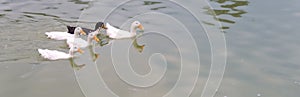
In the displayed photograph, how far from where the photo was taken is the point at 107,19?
1056 centimetres

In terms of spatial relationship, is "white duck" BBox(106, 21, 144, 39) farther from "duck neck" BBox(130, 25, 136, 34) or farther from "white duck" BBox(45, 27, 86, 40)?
"white duck" BBox(45, 27, 86, 40)

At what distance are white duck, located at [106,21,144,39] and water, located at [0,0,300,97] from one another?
0.46ft

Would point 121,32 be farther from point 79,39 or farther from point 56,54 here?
point 56,54

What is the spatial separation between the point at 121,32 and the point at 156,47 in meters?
1.20

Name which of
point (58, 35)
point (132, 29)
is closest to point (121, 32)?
point (132, 29)

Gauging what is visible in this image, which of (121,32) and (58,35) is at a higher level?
(58,35)

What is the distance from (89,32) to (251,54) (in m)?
3.52

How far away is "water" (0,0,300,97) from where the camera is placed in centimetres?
695

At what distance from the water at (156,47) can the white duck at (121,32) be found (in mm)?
141

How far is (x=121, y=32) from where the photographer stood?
30.9 feet

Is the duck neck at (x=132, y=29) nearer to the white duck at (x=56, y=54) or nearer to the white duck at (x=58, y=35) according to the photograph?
the white duck at (x=58, y=35)

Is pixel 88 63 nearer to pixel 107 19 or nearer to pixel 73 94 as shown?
pixel 73 94

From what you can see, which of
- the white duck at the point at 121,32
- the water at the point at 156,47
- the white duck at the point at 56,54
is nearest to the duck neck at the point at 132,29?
the white duck at the point at 121,32

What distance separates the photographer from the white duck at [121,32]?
9.30 m
